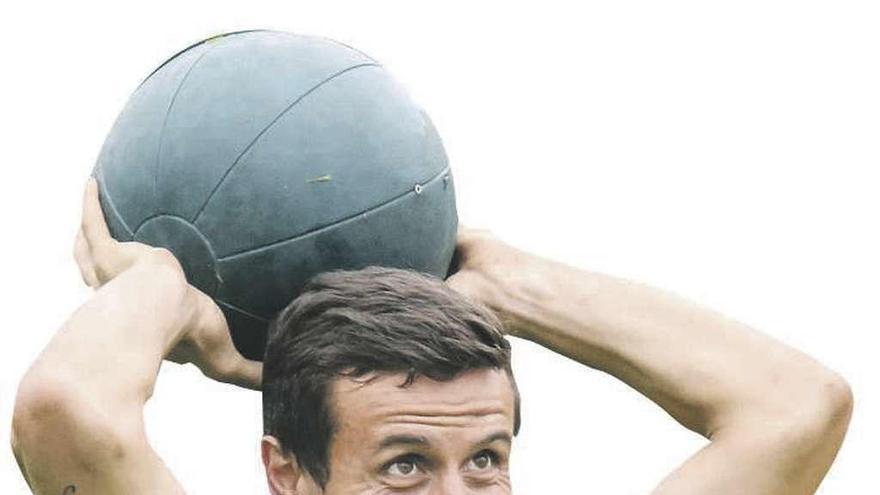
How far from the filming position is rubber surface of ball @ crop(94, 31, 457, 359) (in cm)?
941

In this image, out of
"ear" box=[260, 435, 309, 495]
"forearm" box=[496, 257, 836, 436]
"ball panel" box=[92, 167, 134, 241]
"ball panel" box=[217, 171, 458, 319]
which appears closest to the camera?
"ear" box=[260, 435, 309, 495]

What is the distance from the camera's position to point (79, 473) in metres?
9.10

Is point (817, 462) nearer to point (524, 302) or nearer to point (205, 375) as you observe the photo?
point (524, 302)

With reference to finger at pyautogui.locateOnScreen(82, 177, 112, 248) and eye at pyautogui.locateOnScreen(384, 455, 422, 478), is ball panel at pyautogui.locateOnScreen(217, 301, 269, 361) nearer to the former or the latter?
finger at pyautogui.locateOnScreen(82, 177, 112, 248)

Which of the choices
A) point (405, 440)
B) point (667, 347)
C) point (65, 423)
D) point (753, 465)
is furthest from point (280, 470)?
point (753, 465)

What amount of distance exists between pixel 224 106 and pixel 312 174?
0.39 meters

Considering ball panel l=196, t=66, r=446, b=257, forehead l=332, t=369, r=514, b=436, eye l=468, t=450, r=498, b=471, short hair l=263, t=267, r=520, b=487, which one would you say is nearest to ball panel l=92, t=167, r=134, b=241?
ball panel l=196, t=66, r=446, b=257

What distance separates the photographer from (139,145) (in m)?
9.57

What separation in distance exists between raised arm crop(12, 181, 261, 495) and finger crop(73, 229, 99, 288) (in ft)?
0.47

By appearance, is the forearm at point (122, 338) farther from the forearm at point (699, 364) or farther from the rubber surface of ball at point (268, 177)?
the forearm at point (699, 364)

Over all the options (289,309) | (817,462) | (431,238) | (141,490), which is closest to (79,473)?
(141,490)

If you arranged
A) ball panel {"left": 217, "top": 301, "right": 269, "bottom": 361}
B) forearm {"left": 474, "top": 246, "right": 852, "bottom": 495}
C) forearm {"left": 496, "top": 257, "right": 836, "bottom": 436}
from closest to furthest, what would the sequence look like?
ball panel {"left": 217, "top": 301, "right": 269, "bottom": 361}
forearm {"left": 474, "top": 246, "right": 852, "bottom": 495}
forearm {"left": 496, "top": 257, "right": 836, "bottom": 436}

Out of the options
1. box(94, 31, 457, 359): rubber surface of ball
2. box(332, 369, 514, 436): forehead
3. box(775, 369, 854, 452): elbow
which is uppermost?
box(94, 31, 457, 359): rubber surface of ball

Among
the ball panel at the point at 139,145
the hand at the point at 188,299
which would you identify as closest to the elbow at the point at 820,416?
the hand at the point at 188,299
